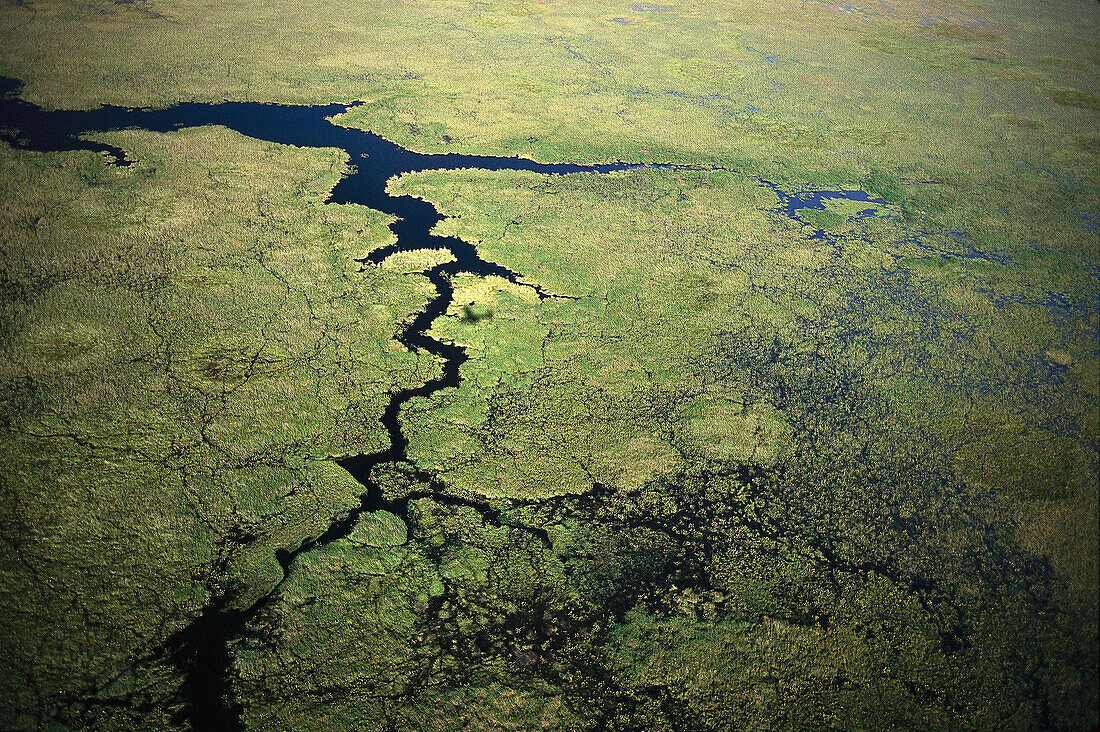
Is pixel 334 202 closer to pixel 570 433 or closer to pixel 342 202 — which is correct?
pixel 342 202

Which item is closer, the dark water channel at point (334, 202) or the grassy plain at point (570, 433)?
the dark water channel at point (334, 202)

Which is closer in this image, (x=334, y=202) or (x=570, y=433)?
(x=570, y=433)

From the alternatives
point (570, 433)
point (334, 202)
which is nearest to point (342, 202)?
point (334, 202)

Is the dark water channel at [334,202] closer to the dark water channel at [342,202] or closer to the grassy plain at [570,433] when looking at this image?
the dark water channel at [342,202]

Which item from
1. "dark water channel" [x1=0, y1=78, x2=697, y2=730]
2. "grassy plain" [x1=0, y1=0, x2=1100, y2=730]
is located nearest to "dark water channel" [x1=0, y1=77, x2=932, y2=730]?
"dark water channel" [x1=0, y1=78, x2=697, y2=730]

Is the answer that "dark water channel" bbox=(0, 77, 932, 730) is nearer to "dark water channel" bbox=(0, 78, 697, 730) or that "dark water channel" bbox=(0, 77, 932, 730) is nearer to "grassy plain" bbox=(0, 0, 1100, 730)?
"dark water channel" bbox=(0, 78, 697, 730)

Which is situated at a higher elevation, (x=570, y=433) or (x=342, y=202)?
(x=342, y=202)

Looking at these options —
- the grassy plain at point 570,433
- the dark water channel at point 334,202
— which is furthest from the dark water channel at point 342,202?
the grassy plain at point 570,433

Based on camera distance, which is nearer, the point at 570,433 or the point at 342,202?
the point at 570,433

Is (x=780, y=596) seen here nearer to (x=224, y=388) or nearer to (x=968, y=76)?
(x=224, y=388)

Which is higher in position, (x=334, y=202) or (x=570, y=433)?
(x=334, y=202)
